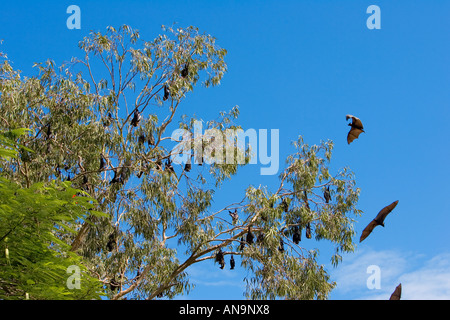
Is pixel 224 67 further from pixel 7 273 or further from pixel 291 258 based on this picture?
pixel 7 273

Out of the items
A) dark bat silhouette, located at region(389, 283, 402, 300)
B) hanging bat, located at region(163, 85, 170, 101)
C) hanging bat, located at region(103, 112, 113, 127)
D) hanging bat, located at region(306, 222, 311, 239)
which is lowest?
dark bat silhouette, located at region(389, 283, 402, 300)

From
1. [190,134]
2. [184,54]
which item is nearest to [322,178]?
[190,134]

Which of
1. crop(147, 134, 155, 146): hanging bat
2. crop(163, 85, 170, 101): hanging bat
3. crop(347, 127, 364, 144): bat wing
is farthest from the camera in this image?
crop(163, 85, 170, 101): hanging bat

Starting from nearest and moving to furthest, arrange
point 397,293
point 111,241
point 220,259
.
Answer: point 397,293 → point 111,241 → point 220,259

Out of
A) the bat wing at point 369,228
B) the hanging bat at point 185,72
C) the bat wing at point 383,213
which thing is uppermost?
the hanging bat at point 185,72

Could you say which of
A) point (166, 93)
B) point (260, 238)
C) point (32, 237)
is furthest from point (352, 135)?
point (166, 93)

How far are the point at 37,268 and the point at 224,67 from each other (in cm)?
973

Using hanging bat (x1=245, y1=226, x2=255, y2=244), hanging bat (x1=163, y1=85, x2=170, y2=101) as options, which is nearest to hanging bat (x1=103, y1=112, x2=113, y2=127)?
hanging bat (x1=163, y1=85, x2=170, y2=101)

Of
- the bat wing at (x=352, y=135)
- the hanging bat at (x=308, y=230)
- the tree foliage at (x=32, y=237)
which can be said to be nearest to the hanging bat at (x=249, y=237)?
the hanging bat at (x=308, y=230)

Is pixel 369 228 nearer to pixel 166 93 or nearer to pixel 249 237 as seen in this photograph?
pixel 249 237

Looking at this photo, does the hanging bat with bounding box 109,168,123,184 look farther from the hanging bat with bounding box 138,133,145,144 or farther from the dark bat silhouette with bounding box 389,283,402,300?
the dark bat silhouette with bounding box 389,283,402,300

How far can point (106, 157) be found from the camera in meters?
13.7

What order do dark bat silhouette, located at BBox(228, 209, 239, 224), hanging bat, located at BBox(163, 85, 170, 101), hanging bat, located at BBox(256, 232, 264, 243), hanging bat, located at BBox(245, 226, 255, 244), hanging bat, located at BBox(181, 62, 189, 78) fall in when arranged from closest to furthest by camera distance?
hanging bat, located at BBox(245, 226, 255, 244)
hanging bat, located at BBox(256, 232, 264, 243)
dark bat silhouette, located at BBox(228, 209, 239, 224)
hanging bat, located at BBox(163, 85, 170, 101)
hanging bat, located at BBox(181, 62, 189, 78)

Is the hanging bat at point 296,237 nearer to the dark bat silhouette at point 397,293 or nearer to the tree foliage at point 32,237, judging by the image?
the tree foliage at point 32,237
